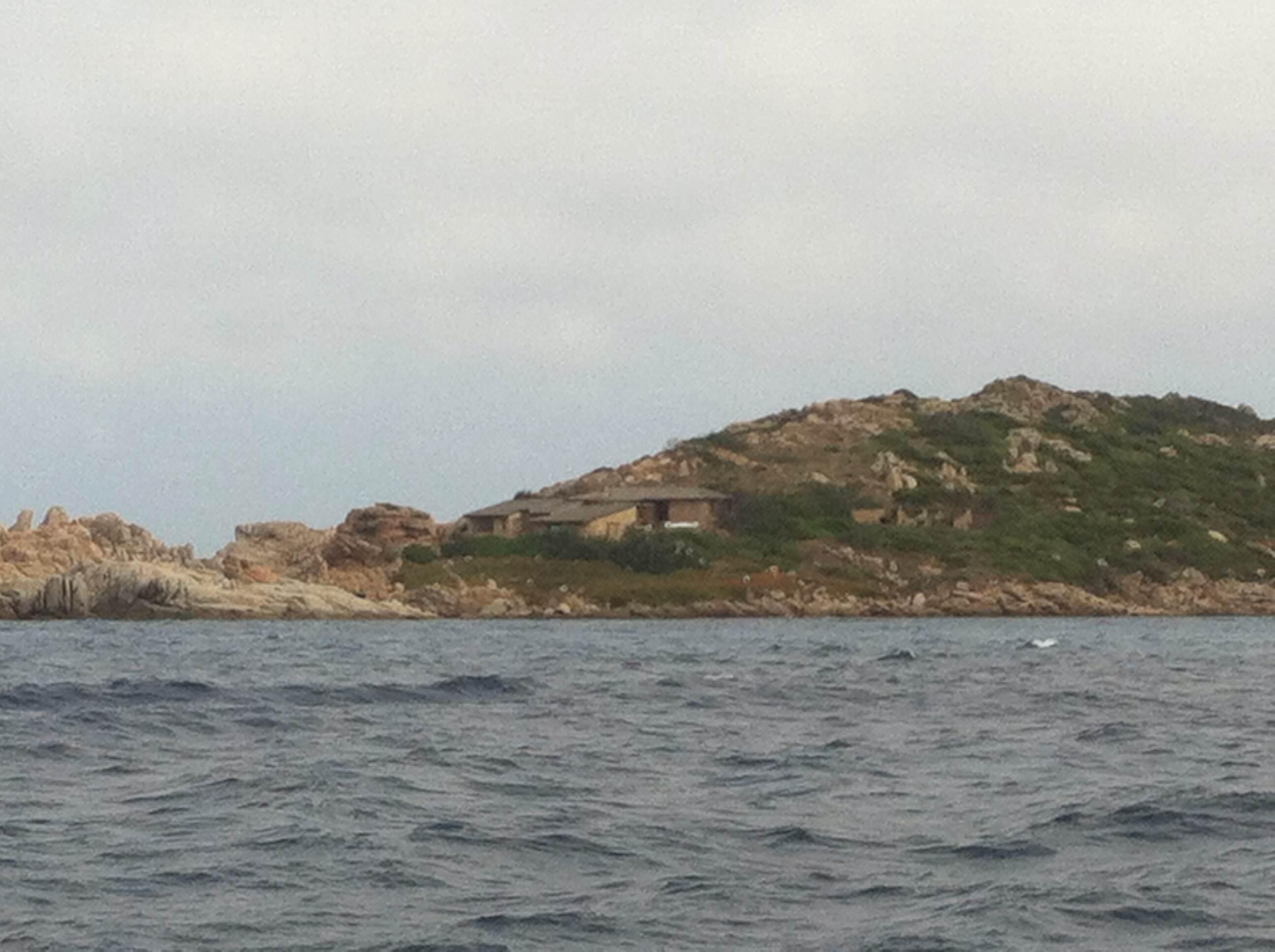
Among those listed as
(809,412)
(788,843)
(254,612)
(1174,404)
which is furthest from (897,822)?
(1174,404)

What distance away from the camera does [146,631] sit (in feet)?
228

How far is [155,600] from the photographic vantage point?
286ft

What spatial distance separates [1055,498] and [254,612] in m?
63.9

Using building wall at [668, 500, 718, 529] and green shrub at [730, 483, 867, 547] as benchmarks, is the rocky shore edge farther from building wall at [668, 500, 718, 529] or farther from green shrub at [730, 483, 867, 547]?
building wall at [668, 500, 718, 529]

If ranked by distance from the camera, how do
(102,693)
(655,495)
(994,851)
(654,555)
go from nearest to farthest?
(994,851), (102,693), (654,555), (655,495)

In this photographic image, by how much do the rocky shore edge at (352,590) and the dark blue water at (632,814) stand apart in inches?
1902

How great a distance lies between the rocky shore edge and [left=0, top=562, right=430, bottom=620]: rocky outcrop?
7 cm

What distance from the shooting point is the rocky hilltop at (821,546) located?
94.6 m

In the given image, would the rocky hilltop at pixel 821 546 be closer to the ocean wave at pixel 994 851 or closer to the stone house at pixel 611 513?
the stone house at pixel 611 513

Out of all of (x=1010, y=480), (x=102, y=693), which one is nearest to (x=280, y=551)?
(x=1010, y=480)

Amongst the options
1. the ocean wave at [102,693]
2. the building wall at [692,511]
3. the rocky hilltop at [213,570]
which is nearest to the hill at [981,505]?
the building wall at [692,511]

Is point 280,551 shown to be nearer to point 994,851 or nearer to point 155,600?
point 155,600

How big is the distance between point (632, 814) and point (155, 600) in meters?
71.8

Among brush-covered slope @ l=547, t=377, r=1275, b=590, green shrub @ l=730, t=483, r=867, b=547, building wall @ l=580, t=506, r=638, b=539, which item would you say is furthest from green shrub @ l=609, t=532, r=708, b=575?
green shrub @ l=730, t=483, r=867, b=547
